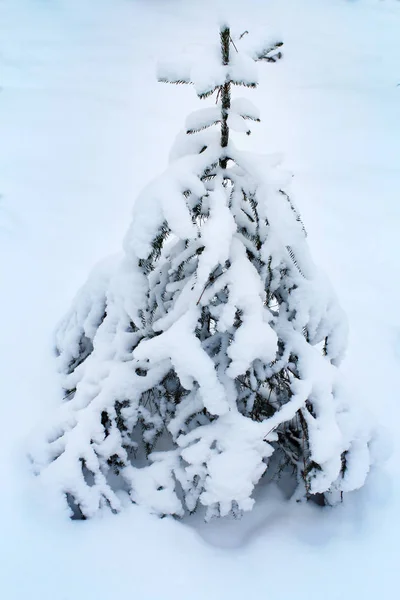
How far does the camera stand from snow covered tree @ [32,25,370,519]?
8.13 ft

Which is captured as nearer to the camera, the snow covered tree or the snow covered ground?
the snow covered tree

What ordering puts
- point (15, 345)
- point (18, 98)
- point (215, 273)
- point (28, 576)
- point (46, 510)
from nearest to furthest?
point (215, 273), point (28, 576), point (46, 510), point (15, 345), point (18, 98)

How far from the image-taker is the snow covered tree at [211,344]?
2.48 meters

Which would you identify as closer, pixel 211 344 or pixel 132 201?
pixel 211 344

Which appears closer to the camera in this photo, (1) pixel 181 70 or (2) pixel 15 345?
(1) pixel 181 70

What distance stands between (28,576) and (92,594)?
1.37 ft

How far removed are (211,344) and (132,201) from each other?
17.6ft

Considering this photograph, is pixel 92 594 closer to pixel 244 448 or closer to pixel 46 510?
pixel 46 510

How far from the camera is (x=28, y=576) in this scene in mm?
2861

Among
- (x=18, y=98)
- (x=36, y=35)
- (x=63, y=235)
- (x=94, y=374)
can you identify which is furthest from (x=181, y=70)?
(x=36, y=35)

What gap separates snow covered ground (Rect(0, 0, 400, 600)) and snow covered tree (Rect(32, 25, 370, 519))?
1.00ft

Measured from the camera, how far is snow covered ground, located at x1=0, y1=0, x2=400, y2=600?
3033 mm

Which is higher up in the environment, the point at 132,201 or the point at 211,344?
the point at 211,344

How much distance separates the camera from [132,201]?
25.8 feet
